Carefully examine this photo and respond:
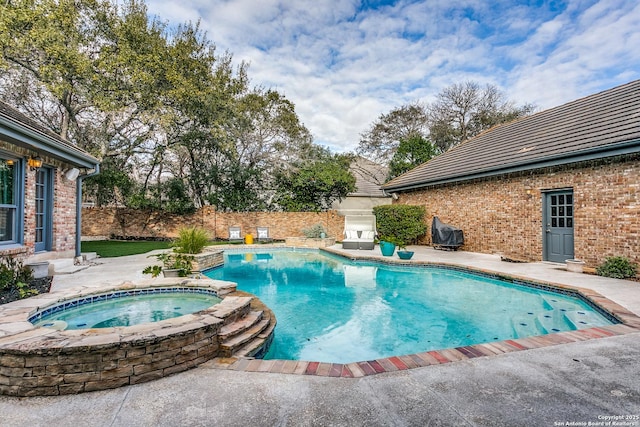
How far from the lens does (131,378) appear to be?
2496mm

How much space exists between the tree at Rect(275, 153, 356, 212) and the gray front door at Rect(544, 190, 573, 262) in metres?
10.1

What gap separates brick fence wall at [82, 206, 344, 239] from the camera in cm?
1745

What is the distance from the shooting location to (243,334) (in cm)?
348

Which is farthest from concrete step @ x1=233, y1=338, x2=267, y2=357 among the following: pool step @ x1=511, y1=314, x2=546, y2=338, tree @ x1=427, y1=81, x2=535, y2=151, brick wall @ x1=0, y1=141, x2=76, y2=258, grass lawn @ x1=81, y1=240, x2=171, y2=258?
tree @ x1=427, y1=81, x2=535, y2=151

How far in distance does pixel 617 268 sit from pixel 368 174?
19173mm

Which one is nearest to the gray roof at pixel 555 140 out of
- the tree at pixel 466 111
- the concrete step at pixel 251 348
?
the concrete step at pixel 251 348

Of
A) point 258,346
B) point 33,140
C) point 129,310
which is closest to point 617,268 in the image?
point 258,346

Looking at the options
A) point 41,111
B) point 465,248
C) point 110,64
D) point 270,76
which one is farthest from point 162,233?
point 465,248

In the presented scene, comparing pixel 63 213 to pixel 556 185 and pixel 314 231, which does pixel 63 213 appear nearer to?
pixel 314 231

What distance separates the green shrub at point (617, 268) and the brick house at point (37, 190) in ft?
39.7

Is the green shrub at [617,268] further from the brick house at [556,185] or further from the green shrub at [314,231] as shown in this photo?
the green shrub at [314,231]

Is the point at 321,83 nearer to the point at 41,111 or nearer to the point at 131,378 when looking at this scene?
the point at 41,111

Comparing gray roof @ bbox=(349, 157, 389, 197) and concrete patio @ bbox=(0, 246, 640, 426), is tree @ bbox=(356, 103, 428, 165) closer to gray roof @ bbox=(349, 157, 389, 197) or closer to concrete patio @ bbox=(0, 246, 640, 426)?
gray roof @ bbox=(349, 157, 389, 197)

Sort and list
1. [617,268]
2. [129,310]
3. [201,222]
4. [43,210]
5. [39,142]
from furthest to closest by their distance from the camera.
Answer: [201,222] < [43,210] < [617,268] < [39,142] < [129,310]
